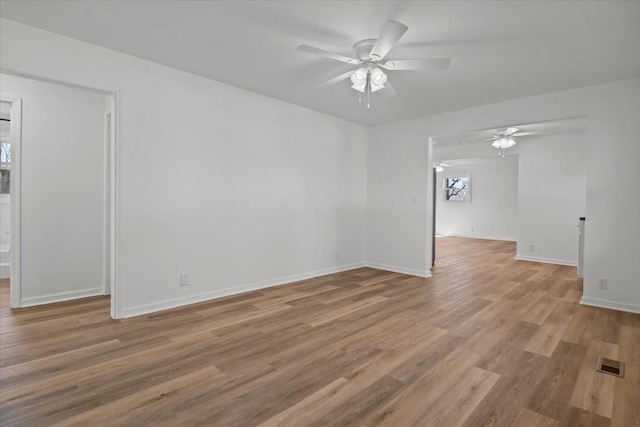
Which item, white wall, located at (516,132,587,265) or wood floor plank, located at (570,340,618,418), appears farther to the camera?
white wall, located at (516,132,587,265)

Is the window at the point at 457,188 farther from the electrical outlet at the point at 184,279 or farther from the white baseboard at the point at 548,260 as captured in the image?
the electrical outlet at the point at 184,279

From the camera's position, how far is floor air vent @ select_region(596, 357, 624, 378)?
7.35ft

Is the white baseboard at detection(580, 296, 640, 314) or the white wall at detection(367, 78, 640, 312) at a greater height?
the white wall at detection(367, 78, 640, 312)

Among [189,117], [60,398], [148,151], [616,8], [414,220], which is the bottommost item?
[60,398]

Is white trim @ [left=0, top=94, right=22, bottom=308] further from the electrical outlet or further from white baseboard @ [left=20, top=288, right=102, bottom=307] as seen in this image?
the electrical outlet

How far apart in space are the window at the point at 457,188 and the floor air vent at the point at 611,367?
9025mm

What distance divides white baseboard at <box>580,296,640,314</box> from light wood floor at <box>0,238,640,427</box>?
137 millimetres

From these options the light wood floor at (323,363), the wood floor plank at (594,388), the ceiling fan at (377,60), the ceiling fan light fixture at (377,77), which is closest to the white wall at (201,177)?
the light wood floor at (323,363)

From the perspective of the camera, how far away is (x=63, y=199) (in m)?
3.81

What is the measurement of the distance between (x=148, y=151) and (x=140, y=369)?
212 cm

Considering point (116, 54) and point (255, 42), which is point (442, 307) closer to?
point (255, 42)

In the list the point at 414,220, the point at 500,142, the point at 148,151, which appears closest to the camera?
the point at 148,151

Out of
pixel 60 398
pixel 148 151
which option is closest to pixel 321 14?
pixel 148 151

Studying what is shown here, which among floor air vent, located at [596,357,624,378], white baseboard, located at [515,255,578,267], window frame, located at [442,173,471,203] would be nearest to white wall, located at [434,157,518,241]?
window frame, located at [442,173,471,203]
